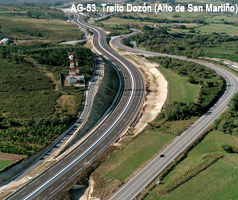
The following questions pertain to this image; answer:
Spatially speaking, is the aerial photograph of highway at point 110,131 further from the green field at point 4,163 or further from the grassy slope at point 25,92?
the grassy slope at point 25,92

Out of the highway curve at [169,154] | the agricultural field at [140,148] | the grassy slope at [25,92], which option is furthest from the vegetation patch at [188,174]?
the grassy slope at [25,92]

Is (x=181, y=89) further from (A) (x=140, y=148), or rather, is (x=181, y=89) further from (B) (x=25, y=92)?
(B) (x=25, y=92)

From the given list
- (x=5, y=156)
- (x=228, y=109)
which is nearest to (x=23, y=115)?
(x=5, y=156)

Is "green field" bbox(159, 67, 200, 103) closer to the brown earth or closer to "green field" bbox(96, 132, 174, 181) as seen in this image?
"green field" bbox(96, 132, 174, 181)

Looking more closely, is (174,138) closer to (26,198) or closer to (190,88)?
(190,88)

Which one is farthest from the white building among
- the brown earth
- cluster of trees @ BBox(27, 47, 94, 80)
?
the brown earth
